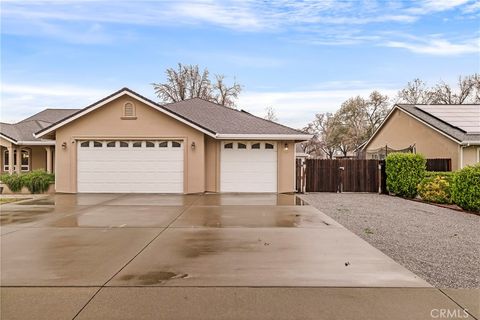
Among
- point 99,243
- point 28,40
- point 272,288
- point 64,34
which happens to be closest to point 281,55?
point 64,34

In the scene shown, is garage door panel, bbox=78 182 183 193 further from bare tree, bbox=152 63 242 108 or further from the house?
bare tree, bbox=152 63 242 108

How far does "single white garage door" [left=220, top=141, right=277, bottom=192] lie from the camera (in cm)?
1620

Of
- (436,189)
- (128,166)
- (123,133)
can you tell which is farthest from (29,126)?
(436,189)

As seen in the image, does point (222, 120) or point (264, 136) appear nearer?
point (264, 136)

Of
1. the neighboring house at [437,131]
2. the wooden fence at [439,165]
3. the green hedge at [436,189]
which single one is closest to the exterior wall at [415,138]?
the neighboring house at [437,131]

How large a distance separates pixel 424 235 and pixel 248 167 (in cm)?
939

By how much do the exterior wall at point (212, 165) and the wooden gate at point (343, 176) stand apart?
4288mm

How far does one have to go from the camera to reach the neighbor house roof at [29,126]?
20547 mm

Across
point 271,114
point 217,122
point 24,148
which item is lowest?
point 24,148

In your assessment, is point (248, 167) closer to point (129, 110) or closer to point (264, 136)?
point (264, 136)

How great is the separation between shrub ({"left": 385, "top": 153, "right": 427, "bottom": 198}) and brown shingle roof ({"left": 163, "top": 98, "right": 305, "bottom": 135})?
440 cm

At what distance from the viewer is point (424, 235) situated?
7.59m

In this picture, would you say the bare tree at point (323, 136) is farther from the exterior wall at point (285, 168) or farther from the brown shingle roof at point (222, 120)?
the exterior wall at point (285, 168)

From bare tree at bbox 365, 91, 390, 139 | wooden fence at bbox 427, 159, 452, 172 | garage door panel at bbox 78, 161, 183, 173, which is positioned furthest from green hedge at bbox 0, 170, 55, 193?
bare tree at bbox 365, 91, 390, 139
